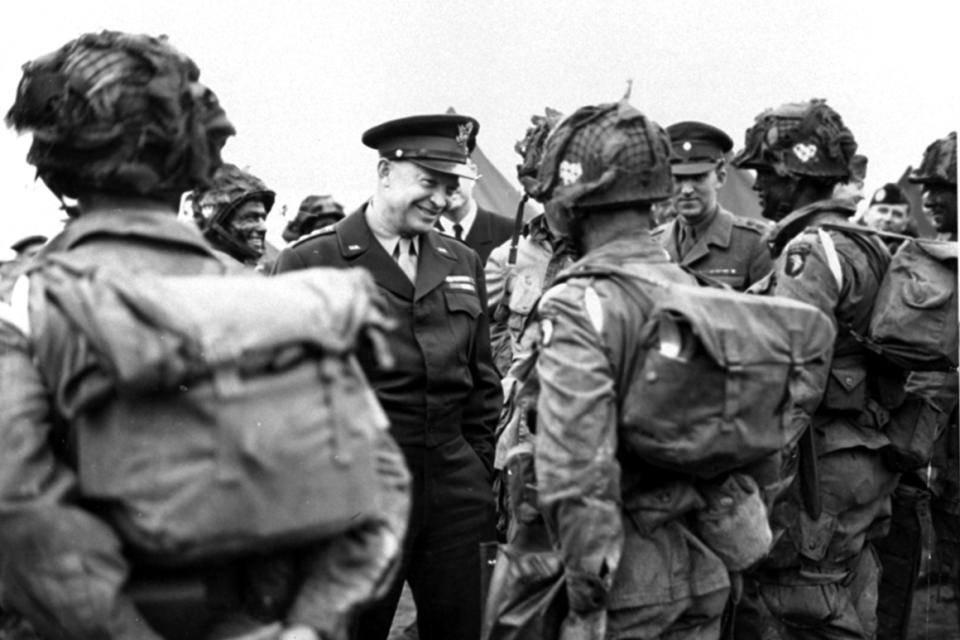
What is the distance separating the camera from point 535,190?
186 inches

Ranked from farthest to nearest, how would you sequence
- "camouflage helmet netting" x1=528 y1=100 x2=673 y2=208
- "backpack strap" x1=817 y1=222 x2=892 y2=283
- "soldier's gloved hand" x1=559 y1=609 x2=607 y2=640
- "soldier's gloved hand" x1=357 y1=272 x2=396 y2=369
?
"backpack strap" x1=817 y1=222 x2=892 y2=283, "camouflage helmet netting" x1=528 y1=100 x2=673 y2=208, "soldier's gloved hand" x1=559 y1=609 x2=607 y2=640, "soldier's gloved hand" x1=357 y1=272 x2=396 y2=369

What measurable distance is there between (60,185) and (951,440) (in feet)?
19.6

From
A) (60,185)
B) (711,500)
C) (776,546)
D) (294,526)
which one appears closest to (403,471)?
(294,526)

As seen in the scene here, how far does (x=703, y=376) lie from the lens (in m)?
4.31

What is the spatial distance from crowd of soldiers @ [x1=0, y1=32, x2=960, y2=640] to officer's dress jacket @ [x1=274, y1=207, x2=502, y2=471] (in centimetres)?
1

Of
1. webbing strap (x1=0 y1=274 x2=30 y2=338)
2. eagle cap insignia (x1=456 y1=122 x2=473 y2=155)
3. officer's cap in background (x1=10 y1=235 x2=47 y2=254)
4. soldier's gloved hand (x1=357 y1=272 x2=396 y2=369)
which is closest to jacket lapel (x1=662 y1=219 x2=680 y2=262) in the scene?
eagle cap insignia (x1=456 y1=122 x2=473 y2=155)

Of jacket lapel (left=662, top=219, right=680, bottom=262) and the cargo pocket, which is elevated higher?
jacket lapel (left=662, top=219, right=680, bottom=262)

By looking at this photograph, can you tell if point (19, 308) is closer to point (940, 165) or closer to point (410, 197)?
point (410, 197)

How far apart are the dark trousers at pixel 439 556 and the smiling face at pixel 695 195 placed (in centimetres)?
250

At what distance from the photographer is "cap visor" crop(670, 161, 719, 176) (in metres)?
7.93

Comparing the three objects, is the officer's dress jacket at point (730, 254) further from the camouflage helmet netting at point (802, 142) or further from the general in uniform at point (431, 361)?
the general in uniform at point (431, 361)

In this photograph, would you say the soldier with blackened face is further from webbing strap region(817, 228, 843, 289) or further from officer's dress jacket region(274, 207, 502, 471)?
webbing strap region(817, 228, 843, 289)

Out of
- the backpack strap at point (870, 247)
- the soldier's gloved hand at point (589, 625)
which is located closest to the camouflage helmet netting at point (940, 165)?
the backpack strap at point (870, 247)

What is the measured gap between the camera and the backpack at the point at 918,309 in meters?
6.19
